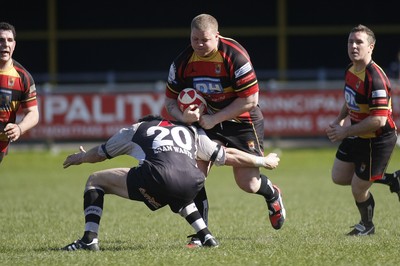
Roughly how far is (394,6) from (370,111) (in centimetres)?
1986

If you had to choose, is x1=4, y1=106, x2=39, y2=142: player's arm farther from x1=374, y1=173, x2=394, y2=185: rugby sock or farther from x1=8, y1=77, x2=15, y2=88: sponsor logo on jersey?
x1=374, y1=173, x2=394, y2=185: rugby sock

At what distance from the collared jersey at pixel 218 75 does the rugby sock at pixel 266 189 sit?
62 cm

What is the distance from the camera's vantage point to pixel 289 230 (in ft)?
27.7

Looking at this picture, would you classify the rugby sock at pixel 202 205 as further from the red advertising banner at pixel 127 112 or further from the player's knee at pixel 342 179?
the red advertising banner at pixel 127 112

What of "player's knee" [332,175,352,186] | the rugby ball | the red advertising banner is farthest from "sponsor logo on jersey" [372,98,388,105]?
the red advertising banner

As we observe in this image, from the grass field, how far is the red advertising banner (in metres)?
2.97

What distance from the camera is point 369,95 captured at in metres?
7.68

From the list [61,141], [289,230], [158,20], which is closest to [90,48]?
[158,20]

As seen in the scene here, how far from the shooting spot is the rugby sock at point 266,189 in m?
7.92

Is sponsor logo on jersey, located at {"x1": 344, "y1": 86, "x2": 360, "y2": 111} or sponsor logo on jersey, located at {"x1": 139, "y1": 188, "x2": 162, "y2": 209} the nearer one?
sponsor logo on jersey, located at {"x1": 139, "y1": 188, "x2": 162, "y2": 209}

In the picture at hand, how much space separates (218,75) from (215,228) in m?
1.96

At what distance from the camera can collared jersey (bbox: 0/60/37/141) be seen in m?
8.05

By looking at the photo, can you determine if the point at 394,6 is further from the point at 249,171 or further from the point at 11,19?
the point at 249,171

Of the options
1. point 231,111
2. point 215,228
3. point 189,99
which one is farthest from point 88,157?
point 215,228
